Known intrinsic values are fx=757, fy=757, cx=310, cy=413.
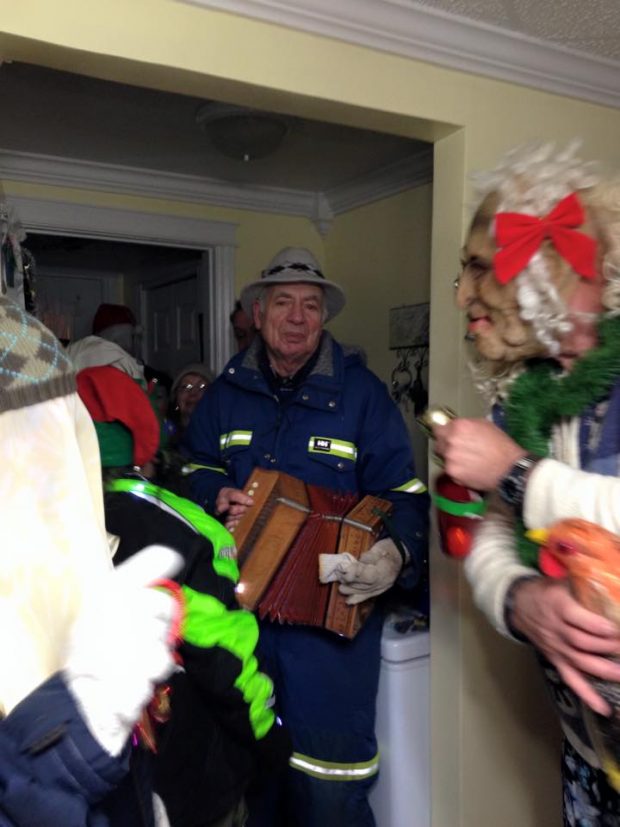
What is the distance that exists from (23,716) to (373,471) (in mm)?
1380

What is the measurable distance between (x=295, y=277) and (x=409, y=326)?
3.25 feet

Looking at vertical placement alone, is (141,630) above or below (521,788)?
above

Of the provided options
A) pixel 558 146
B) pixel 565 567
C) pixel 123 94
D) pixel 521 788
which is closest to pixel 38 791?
pixel 565 567

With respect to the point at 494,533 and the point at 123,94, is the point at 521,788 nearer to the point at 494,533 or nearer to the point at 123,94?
the point at 494,533

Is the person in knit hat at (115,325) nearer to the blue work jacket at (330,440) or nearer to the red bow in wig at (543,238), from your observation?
the blue work jacket at (330,440)

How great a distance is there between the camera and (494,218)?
1.32 meters

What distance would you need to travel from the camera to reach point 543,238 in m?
1.24

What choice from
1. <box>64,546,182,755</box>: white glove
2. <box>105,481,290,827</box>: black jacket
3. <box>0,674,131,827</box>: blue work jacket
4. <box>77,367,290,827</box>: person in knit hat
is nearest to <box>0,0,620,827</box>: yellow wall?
<box>77,367,290,827</box>: person in knit hat

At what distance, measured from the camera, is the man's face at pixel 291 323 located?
2.15 meters

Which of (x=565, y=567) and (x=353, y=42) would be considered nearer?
(x=565, y=567)

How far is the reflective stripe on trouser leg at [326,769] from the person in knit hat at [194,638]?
2.09ft

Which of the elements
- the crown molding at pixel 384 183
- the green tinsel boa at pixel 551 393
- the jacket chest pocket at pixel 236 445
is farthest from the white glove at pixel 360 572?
the crown molding at pixel 384 183

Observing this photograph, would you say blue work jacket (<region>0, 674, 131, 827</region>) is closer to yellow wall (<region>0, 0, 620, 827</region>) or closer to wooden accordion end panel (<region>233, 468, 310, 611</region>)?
wooden accordion end panel (<region>233, 468, 310, 611</region>)

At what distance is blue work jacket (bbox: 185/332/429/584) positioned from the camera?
A: 6.62 ft
